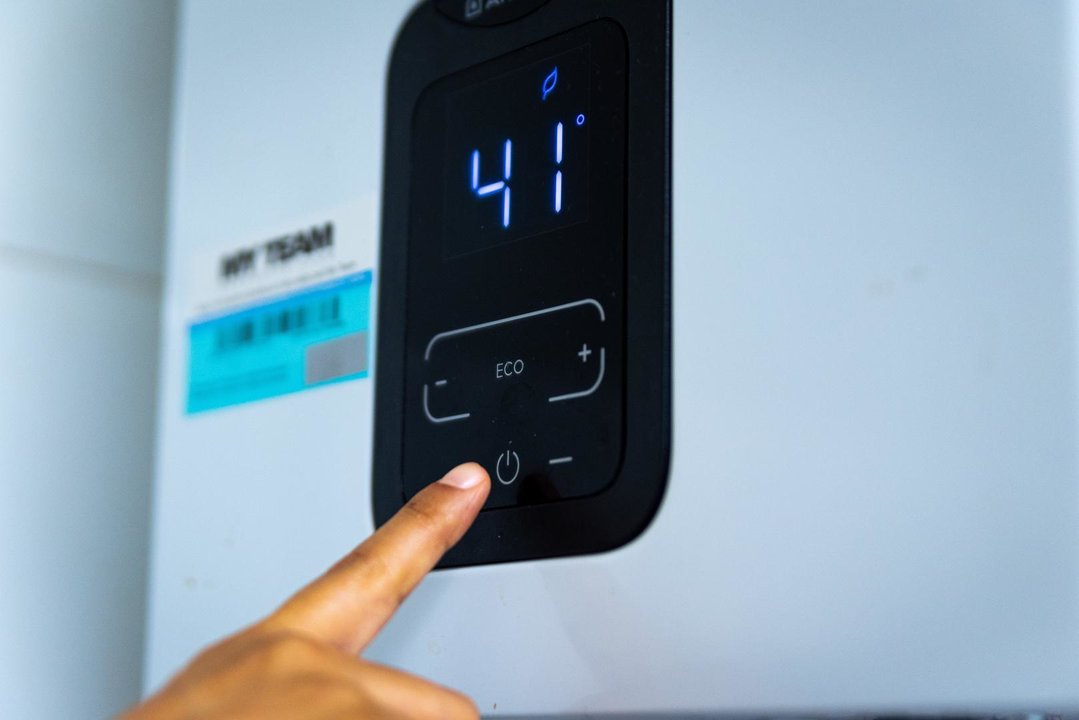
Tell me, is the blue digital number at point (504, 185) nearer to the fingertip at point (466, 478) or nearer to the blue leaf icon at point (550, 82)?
the blue leaf icon at point (550, 82)

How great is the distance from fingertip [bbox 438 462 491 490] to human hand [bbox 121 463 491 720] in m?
0.03

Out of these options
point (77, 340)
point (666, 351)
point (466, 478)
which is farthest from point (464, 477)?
point (77, 340)

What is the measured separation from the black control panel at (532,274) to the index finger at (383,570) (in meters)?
0.05

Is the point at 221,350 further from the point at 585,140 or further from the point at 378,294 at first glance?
the point at 585,140

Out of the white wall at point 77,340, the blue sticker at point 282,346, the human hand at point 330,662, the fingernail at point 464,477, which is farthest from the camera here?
the white wall at point 77,340

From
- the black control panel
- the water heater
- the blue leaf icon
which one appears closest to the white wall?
the water heater

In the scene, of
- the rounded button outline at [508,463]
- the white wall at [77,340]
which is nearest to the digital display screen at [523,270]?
the rounded button outline at [508,463]

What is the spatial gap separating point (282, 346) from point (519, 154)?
0.19 m

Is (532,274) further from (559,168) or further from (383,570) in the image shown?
(383,570)

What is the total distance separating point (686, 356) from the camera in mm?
→ 564

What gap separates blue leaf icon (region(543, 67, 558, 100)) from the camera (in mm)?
646

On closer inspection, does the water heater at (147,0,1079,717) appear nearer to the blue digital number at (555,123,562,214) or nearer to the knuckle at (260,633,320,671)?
the blue digital number at (555,123,562,214)

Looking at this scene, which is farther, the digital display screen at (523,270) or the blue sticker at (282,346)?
the blue sticker at (282,346)

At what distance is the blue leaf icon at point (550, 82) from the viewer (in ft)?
2.12
